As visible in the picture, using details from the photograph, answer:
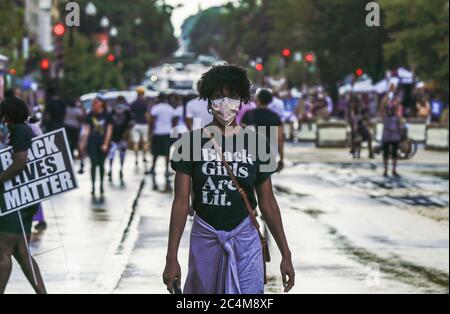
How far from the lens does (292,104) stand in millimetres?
57188

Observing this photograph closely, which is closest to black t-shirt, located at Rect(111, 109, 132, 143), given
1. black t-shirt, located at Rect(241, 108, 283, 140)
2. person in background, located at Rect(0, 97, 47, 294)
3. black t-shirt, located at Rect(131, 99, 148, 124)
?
black t-shirt, located at Rect(131, 99, 148, 124)

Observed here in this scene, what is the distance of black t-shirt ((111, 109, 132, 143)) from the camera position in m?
28.7

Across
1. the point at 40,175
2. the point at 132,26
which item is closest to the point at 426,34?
the point at 40,175

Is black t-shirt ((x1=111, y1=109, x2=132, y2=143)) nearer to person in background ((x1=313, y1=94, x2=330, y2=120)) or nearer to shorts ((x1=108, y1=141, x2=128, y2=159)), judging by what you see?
shorts ((x1=108, y1=141, x2=128, y2=159))

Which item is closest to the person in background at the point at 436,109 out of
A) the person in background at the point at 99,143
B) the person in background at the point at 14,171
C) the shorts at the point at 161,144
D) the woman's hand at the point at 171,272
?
the shorts at the point at 161,144

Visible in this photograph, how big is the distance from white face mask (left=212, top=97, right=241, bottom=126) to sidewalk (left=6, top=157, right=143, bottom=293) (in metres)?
5.46

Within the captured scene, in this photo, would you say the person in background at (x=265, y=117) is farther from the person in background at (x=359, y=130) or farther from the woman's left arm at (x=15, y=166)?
the person in background at (x=359, y=130)

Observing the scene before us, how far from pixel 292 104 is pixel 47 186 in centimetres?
4573

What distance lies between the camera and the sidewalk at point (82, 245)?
1344 cm

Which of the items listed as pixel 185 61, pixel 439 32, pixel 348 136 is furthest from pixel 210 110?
pixel 185 61

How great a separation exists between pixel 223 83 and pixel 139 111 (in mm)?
29879

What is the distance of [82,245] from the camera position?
16.8 meters

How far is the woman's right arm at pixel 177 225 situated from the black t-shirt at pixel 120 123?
20862 mm
